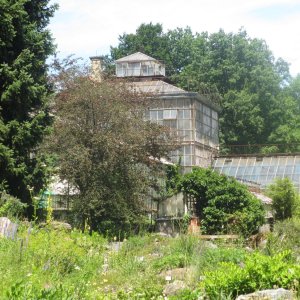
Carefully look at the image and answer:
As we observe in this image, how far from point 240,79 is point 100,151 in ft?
111

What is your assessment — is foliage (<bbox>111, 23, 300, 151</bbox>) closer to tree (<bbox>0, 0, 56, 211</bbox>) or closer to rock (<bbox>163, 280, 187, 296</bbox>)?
tree (<bbox>0, 0, 56, 211</bbox>)

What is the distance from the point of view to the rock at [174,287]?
10.8 metres

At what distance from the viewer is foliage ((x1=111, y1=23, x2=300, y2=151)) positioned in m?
54.5

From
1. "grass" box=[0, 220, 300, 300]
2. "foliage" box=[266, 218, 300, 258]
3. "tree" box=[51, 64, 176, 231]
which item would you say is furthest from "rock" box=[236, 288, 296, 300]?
"tree" box=[51, 64, 176, 231]

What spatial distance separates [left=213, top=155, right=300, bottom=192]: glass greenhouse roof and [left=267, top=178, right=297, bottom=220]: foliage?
7.90 meters

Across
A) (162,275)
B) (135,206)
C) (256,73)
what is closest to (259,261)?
(162,275)

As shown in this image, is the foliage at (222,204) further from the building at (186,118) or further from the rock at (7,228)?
the rock at (7,228)

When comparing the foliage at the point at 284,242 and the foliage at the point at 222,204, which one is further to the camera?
the foliage at the point at 222,204

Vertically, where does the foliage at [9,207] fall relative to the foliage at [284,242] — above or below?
above

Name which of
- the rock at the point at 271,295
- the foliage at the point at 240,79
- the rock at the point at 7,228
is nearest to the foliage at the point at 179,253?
the rock at the point at 7,228

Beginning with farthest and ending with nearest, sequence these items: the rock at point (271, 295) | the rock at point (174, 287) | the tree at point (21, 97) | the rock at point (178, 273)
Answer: the tree at point (21, 97) → the rock at point (178, 273) → the rock at point (174, 287) → the rock at point (271, 295)

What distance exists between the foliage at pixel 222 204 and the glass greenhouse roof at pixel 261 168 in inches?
448

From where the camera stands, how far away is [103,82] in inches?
1053

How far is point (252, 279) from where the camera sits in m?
9.65
